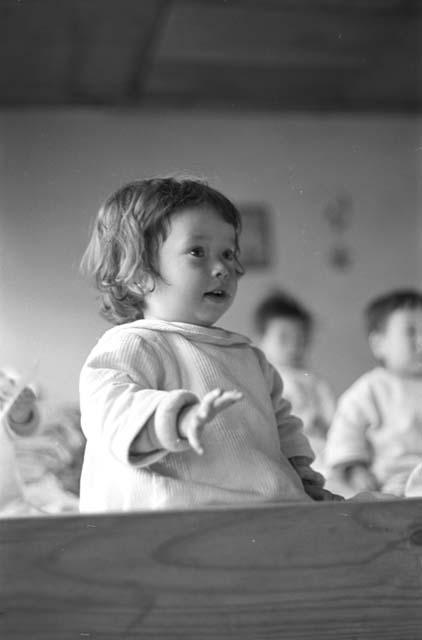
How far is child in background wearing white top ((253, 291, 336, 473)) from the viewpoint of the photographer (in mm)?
1835

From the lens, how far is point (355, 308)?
4.03 meters

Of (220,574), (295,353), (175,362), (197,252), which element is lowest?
(220,574)

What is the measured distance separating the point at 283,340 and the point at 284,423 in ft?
7.09

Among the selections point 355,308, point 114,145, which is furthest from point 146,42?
point 114,145

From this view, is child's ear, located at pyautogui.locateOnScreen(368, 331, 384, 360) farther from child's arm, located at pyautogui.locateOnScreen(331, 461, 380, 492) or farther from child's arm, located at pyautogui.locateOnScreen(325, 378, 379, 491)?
child's arm, located at pyautogui.locateOnScreen(331, 461, 380, 492)

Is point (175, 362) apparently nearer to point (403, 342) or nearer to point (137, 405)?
point (137, 405)

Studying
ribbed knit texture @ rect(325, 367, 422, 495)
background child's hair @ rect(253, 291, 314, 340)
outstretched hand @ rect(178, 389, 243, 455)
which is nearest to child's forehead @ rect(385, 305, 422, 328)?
ribbed knit texture @ rect(325, 367, 422, 495)

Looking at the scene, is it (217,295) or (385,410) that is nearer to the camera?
(217,295)

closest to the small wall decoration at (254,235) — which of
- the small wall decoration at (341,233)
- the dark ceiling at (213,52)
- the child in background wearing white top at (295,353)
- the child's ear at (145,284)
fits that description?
the child's ear at (145,284)

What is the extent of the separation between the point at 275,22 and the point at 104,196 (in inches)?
94.4

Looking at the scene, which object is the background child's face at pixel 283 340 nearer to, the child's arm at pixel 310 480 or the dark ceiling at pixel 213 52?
the dark ceiling at pixel 213 52

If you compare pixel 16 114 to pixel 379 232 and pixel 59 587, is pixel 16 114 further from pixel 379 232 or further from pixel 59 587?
pixel 379 232

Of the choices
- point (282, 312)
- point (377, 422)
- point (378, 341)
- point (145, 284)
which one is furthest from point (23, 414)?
point (282, 312)

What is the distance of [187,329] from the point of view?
89 cm
